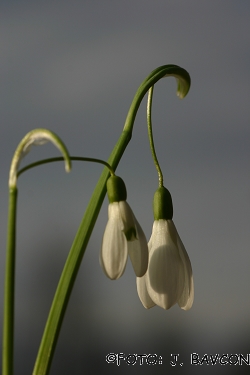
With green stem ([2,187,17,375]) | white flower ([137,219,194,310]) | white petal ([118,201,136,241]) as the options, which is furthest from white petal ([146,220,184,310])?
green stem ([2,187,17,375])

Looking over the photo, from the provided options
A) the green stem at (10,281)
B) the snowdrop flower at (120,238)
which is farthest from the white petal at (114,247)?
the green stem at (10,281)

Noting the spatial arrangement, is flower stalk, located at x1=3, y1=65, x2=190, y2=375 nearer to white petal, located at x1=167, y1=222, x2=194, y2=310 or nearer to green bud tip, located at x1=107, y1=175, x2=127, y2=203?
green bud tip, located at x1=107, y1=175, x2=127, y2=203

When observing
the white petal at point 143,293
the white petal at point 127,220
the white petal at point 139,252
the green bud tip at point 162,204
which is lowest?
the white petal at point 143,293

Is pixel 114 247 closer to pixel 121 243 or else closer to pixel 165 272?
pixel 121 243

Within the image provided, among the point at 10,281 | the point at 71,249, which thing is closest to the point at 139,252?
the point at 71,249

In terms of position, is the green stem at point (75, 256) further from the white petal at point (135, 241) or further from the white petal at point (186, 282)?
the white petal at point (186, 282)

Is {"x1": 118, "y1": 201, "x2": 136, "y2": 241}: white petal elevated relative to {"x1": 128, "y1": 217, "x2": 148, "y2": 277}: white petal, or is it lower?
elevated

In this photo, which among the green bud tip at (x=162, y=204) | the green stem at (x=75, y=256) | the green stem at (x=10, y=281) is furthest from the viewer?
the green bud tip at (x=162, y=204)

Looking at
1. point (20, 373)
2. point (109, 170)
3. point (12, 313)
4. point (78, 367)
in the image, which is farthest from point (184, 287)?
point (78, 367)
